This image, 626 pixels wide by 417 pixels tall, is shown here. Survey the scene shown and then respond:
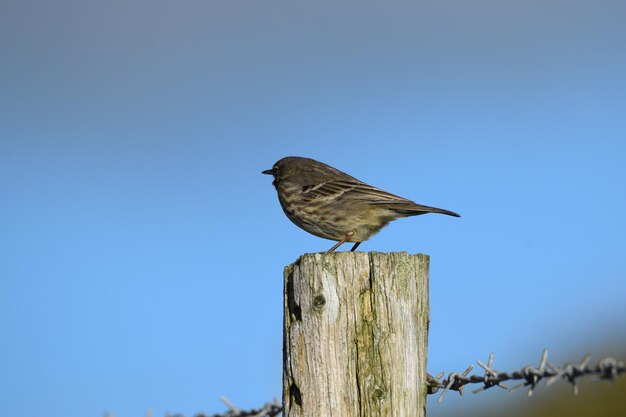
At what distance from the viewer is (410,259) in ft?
15.7

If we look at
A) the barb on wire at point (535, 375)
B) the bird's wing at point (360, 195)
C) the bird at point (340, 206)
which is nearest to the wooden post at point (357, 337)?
the barb on wire at point (535, 375)

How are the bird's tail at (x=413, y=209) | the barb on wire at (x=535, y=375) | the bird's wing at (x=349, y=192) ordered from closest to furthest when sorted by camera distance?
the barb on wire at (x=535, y=375)
the bird's tail at (x=413, y=209)
the bird's wing at (x=349, y=192)

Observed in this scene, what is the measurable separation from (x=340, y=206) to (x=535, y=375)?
502 cm

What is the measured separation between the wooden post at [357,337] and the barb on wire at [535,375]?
28 centimetres

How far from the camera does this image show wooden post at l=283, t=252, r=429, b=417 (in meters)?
4.54

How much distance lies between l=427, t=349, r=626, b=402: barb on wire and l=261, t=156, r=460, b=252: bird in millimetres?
3737

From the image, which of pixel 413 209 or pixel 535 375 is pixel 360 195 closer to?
pixel 413 209

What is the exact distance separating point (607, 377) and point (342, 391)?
1.37 meters

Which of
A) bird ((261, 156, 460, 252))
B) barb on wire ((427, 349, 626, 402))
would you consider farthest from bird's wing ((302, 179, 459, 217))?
barb on wire ((427, 349, 626, 402))

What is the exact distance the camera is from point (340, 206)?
9.30 metres

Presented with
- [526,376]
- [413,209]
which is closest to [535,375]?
[526,376]

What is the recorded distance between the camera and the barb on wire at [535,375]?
3779 mm

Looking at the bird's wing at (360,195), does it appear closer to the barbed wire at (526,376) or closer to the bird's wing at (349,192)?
the bird's wing at (349,192)

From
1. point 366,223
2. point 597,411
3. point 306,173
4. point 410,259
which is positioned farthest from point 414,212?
point 597,411
